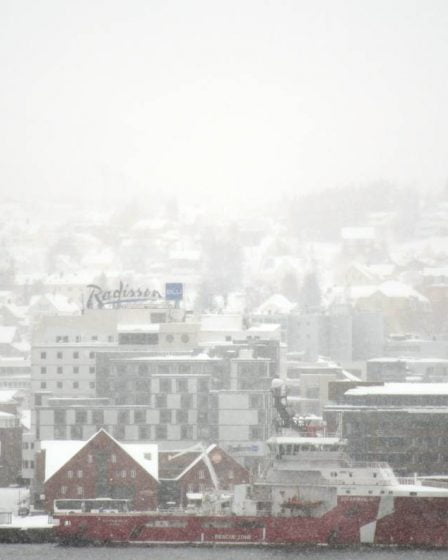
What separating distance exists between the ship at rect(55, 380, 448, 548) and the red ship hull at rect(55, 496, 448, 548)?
0.04 m

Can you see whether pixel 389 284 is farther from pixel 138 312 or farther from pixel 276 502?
pixel 276 502

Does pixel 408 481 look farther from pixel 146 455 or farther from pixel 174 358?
pixel 174 358

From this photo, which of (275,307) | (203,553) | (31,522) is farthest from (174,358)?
(275,307)

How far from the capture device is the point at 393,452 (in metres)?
73.5

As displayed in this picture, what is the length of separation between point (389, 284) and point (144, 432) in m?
83.5

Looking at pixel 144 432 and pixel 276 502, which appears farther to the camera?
pixel 144 432

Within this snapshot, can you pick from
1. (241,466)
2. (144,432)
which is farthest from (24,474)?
(241,466)

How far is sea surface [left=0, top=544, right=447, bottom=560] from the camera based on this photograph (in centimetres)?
5766

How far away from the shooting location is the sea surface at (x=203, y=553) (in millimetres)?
57656

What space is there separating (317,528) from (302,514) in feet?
2.65

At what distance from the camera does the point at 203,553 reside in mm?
58812

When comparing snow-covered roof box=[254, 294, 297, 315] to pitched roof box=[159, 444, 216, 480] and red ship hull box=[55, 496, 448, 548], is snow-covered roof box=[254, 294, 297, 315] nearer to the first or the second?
pitched roof box=[159, 444, 216, 480]

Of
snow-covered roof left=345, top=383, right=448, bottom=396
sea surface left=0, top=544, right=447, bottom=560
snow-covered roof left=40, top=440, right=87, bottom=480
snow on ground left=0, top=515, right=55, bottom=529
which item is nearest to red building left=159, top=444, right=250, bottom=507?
snow-covered roof left=40, top=440, right=87, bottom=480

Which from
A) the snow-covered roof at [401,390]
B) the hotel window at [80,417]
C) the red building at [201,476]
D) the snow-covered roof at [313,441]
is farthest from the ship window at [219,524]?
the hotel window at [80,417]
